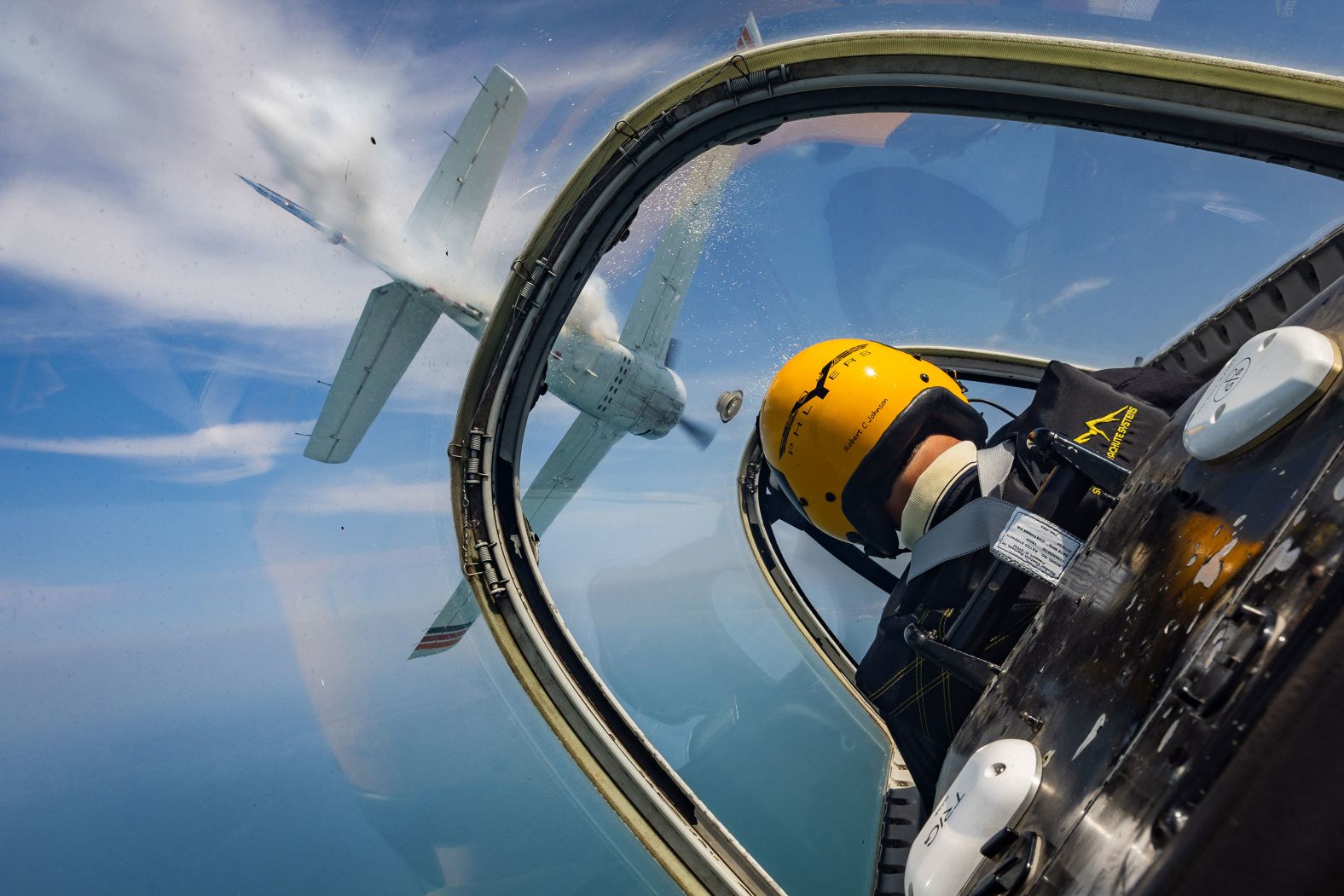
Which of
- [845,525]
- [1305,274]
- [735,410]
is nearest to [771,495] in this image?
[735,410]

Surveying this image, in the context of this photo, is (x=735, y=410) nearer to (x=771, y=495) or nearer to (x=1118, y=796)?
(x=771, y=495)

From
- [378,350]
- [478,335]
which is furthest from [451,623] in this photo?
[378,350]

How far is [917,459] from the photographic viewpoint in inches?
96.2

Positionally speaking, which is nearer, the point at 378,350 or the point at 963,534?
the point at 963,534

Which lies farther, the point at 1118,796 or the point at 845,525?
the point at 845,525

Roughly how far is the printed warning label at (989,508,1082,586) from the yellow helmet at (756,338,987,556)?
760mm

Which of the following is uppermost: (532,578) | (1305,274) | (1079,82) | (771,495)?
(1305,274)

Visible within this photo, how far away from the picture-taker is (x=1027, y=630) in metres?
1.61

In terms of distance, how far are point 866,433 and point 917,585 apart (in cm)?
55

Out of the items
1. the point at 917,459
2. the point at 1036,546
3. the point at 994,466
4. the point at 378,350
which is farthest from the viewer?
the point at 378,350

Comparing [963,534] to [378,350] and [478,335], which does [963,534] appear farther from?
[378,350]

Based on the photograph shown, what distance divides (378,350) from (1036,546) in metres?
8.04

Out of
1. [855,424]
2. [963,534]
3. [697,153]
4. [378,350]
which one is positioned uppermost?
[697,153]

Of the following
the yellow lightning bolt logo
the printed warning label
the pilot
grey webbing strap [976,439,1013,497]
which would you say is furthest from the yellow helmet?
the printed warning label
